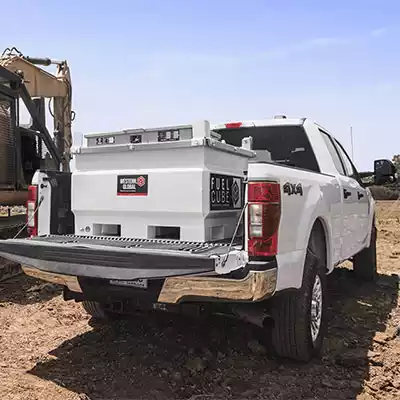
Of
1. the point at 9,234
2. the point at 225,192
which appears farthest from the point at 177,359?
the point at 9,234

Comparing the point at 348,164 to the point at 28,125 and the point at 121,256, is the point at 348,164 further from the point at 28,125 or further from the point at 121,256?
the point at 28,125

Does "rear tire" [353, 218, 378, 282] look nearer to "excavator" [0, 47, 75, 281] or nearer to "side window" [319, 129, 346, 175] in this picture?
"side window" [319, 129, 346, 175]

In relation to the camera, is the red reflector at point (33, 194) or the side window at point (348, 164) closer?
the red reflector at point (33, 194)

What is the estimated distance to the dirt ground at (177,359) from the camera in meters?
3.54

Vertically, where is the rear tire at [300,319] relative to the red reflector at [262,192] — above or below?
below

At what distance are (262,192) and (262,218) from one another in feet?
0.57

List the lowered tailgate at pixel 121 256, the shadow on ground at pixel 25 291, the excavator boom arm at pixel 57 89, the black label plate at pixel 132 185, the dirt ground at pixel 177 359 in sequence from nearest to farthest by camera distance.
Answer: the lowered tailgate at pixel 121 256
the dirt ground at pixel 177 359
the black label plate at pixel 132 185
the shadow on ground at pixel 25 291
the excavator boom arm at pixel 57 89

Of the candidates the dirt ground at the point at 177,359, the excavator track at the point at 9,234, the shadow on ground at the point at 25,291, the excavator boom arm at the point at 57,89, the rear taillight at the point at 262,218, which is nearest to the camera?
the rear taillight at the point at 262,218

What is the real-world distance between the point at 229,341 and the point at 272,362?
21.6 inches

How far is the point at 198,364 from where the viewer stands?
12.8ft

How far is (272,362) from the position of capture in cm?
405

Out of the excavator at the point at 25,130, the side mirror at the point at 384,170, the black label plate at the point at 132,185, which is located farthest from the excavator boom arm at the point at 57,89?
the side mirror at the point at 384,170

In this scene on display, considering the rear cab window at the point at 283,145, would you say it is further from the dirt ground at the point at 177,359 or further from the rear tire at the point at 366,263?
the rear tire at the point at 366,263

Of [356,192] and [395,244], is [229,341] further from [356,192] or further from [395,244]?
[395,244]
